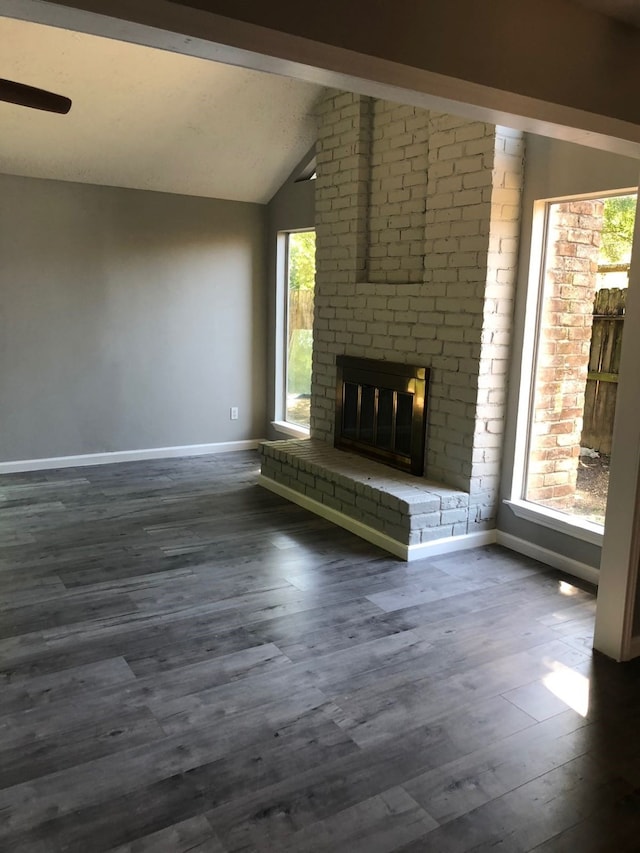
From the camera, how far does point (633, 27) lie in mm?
2146

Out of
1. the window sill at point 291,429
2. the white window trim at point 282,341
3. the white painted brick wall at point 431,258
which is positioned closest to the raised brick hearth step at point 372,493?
the white painted brick wall at point 431,258

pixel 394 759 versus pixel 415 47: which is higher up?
pixel 415 47

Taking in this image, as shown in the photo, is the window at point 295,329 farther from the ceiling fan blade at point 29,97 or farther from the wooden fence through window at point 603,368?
the ceiling fan blade at point 29,97

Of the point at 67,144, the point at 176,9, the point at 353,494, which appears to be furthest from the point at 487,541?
the point at 67,144

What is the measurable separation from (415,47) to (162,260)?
4449mm

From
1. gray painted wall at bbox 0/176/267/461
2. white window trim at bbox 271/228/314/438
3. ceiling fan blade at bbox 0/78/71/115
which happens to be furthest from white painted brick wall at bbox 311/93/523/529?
ceiling fan blade at bbox 0/78/71/115

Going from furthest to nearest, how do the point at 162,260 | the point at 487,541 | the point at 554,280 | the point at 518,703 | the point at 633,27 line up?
1. the point at 162,260
2. the point at 487,541
3. the point at 554,280
4. the point at 518,703
5. the point at 633,27

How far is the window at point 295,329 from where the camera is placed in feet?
20.0

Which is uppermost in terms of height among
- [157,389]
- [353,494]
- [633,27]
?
[633,27]

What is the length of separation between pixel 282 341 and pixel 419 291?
2342 mm

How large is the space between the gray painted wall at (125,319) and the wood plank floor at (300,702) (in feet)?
5.73

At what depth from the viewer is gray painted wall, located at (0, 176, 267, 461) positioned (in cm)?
533

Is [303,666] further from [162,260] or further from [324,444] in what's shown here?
[162,260]

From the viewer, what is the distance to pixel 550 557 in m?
3.83
